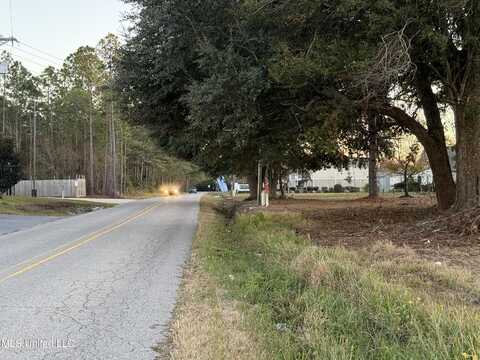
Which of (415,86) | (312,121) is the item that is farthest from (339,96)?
(415,86)

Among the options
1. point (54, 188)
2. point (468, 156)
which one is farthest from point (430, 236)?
point (54, 188)

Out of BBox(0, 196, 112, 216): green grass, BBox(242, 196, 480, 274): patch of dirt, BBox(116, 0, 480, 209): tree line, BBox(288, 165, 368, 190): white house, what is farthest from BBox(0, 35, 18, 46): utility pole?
BBox(288, 165, 368, 190): white house

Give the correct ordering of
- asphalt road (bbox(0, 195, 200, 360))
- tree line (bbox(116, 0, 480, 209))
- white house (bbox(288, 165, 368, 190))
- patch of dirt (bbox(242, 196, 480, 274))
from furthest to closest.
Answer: white house (bbox(288, 165, 368, 190)) < tree line (bbox(116, 0, 480, 209)) < patch of dirt (bbox(242, 196, 480, 274)) < asphalt road (bbox(0, 195, 200, 360))

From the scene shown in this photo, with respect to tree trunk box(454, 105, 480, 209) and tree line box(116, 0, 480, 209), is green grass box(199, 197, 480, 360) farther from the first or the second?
tree line box(116, 0, 480, 209)

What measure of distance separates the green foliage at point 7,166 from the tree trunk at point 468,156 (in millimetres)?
36221

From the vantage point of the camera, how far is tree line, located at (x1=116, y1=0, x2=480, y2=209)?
436 inches

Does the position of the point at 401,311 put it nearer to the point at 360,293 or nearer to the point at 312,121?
the point at 360,293

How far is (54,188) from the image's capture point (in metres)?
58.9

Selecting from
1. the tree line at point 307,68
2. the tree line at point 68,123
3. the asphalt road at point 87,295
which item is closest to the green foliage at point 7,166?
the tree line at point 68,123

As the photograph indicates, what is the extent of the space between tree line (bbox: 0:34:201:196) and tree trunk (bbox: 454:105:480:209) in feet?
153

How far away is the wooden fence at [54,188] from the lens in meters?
57.8

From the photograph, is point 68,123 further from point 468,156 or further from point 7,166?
point 468,156

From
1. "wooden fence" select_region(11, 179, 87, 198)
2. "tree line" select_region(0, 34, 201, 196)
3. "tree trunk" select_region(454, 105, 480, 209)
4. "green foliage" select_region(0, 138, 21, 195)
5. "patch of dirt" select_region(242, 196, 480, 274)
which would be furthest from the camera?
"tree line" select_region(0, 34, 201, 196)

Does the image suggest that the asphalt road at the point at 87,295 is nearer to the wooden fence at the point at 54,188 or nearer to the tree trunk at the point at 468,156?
the tree trunk at the point at 468,156
